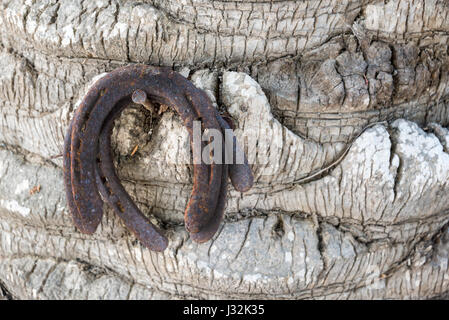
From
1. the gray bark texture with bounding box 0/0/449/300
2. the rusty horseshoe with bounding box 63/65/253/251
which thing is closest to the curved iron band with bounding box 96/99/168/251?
the rusty horseshoe with bounding box 63/65/253/251

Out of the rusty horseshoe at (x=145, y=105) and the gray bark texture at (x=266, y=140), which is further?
the gray bark texture at (x=266, y=140)

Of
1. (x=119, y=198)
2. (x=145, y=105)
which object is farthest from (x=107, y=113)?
(x=119, y=198)

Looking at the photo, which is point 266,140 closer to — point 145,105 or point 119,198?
point 145,105

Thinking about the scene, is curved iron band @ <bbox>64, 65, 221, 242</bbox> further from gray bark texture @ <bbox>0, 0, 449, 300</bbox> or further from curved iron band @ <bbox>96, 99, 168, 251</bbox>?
gray bark texture @ <bbox>0, 0, 449, 300</bbox>

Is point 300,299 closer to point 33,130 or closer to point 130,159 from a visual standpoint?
point 130,159

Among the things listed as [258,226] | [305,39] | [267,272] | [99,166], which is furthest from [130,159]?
[305,39]

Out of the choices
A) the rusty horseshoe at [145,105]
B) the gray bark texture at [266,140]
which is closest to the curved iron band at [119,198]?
the rusty horseshoe at [145,105]

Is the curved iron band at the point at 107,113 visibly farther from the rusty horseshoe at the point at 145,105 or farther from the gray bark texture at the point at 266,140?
the gray bark texture at the point at 266,140
